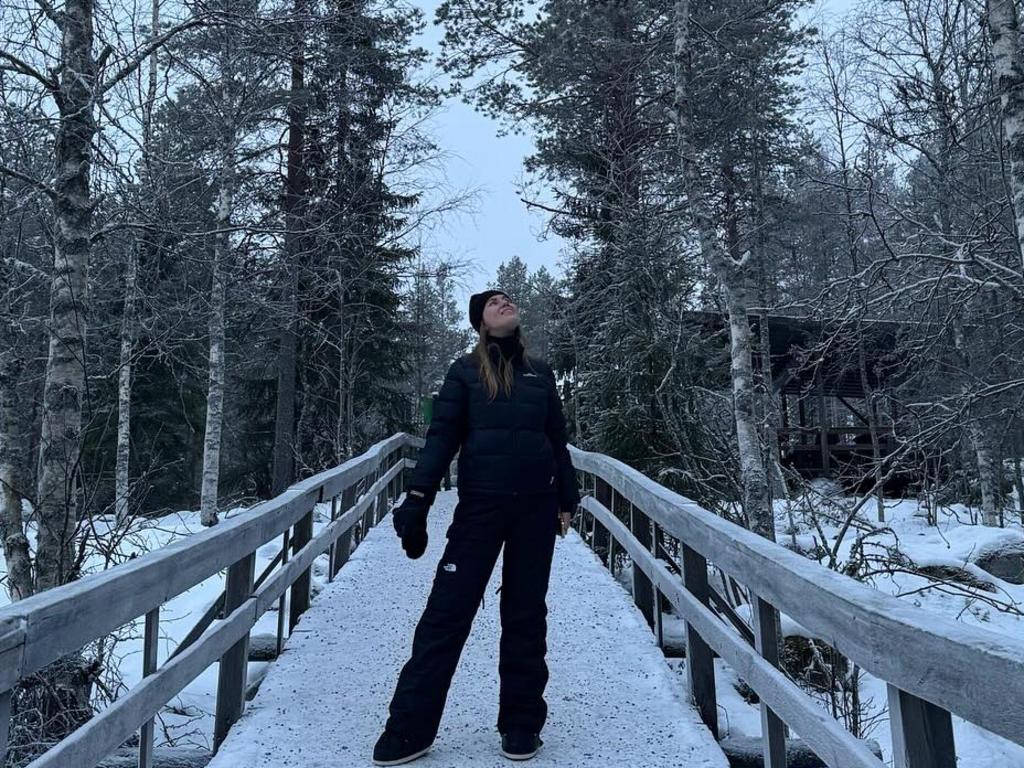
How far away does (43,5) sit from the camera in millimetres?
5375

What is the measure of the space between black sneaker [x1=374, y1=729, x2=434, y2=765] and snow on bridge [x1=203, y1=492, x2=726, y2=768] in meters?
0.07

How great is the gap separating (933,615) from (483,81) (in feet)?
49.4

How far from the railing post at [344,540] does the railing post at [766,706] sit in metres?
4.92

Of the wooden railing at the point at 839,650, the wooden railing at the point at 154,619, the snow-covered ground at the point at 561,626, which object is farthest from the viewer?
the snow-covered ground at the point at 561,626

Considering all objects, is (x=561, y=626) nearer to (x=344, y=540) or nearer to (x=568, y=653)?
(x=568, y=653)

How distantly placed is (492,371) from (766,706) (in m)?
1.76

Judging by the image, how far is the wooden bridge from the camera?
181cm

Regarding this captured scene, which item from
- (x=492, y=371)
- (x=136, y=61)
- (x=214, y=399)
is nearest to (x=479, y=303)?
(x=492, y=371)

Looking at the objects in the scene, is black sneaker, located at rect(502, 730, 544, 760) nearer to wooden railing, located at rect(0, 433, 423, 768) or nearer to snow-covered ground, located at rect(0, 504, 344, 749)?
wooden railing, located at rect(0, 433, 423, 768)

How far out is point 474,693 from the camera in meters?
4.31

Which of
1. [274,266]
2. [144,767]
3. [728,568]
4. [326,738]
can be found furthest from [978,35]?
[274,266]

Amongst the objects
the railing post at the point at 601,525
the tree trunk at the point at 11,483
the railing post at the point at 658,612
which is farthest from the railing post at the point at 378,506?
the railing post at the point at 658,612

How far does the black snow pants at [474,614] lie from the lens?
3.41 meters

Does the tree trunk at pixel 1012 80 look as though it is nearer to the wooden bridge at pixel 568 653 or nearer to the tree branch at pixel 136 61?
the wooden bridge at pixel 568 653
